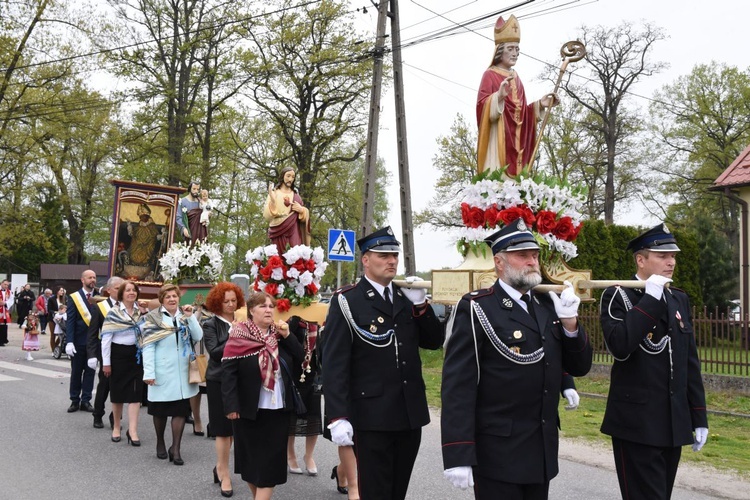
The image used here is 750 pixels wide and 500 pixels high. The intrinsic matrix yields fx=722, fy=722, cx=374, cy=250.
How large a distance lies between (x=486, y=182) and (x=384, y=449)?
2.00 meters

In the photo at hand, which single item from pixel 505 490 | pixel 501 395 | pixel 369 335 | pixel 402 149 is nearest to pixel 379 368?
pixel 369 335

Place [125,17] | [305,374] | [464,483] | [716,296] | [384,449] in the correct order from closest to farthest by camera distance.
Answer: [464,483]
[384,449]
[305,374]
[716,296]
[125,17]

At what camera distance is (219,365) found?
22.4 feet

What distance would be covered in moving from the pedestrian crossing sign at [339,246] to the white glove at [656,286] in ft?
31.9

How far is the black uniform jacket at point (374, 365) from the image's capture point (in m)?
4.37

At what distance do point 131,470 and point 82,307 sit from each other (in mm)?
4264

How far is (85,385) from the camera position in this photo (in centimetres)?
1055

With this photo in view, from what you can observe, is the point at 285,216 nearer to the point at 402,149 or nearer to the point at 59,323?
the point at 402,149

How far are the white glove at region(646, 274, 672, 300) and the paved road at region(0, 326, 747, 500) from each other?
279 cm

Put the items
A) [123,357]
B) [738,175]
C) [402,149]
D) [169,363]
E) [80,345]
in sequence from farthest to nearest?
[738,175] < [402,149] < [80,345] < [123,357] < [169,363]

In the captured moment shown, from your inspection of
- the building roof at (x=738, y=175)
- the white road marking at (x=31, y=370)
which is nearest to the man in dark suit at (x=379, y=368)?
the white road marking at (x=31, y=370)

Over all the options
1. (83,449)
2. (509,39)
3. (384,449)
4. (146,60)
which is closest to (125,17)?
(146,60)

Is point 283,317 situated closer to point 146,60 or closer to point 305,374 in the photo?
point 305,374

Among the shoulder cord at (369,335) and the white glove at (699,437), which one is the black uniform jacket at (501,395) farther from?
the white glove at (699,437)
